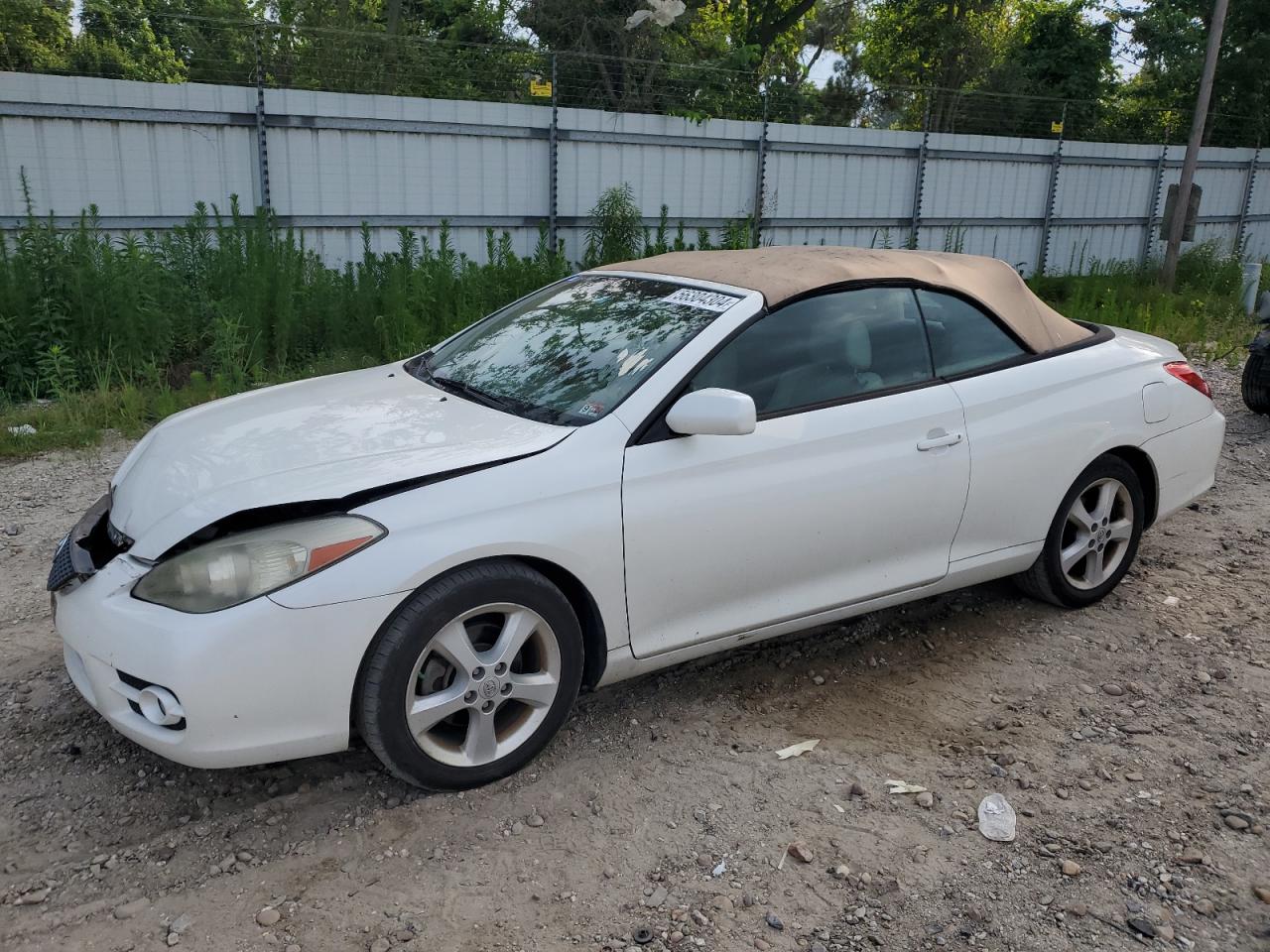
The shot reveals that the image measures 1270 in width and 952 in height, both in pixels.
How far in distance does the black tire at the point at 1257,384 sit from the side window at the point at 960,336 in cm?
475

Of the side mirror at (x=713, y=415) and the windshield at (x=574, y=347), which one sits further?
the windshield at (x=574, y=347)

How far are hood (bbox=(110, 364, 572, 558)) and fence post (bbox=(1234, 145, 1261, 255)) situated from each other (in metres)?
19.3

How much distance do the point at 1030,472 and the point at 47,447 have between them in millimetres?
5767

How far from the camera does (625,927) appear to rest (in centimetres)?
268

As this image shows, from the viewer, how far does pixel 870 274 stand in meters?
4.11

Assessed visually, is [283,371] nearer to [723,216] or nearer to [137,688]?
[137,688]

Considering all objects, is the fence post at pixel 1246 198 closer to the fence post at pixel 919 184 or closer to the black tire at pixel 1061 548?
the fence post at pixel 919 184

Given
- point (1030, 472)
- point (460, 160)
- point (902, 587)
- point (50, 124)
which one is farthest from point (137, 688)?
point (460, 160)

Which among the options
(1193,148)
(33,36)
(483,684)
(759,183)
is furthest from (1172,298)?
(33,36)

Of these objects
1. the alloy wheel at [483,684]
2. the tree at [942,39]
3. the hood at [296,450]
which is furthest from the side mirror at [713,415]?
the tree at [942,39]

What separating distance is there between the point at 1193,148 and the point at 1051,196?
238cm

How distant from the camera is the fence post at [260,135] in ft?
32.2

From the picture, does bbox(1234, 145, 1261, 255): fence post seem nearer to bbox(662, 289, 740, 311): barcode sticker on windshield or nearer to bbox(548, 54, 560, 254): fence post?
bbox(548, 54, 560, 254): fence post

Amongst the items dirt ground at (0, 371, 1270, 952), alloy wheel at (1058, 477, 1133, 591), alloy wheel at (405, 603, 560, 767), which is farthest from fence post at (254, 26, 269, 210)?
alloy wheel at (1058, 477, 1133, 591)
